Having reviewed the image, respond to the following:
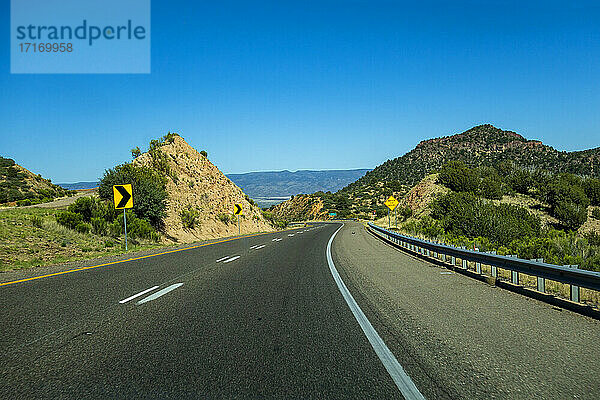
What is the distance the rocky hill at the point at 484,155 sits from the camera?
3039 inches

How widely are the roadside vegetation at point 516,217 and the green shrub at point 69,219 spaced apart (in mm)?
18612

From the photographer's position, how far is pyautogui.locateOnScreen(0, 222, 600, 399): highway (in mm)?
4211

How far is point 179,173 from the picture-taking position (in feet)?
159

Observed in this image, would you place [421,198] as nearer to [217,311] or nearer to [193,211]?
[193,211]

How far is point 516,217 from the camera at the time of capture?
32.0 meters

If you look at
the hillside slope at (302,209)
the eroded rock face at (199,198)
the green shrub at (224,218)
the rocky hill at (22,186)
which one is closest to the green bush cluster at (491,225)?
the eroded rock face at (199,198)

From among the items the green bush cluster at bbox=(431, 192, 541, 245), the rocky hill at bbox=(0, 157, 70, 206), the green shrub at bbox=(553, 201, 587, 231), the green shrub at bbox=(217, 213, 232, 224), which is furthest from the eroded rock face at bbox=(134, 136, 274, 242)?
the green shrub at bbox=(553, 201, 587, 231)

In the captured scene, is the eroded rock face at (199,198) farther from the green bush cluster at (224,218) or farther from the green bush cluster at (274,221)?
the green bush cluster at (274,221)

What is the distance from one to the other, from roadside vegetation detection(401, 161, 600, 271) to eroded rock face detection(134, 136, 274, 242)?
59.2 ft

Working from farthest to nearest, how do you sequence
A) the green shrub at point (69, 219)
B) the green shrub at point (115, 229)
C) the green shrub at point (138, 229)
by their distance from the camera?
1. the green shrub at point (138, 229)
2. the green shrub at point (115, 229)
3. the green shrub at point (69, 219)

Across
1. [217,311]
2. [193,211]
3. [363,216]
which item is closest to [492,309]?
[217,311]

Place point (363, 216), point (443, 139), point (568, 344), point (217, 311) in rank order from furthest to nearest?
point (443, 139)
point (363, 216)
point (217, 311)
point (568, 344)

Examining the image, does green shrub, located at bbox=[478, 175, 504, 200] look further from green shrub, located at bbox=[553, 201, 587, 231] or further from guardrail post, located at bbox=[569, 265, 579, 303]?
guardrail post, located at bbox=[569, 265, 579, 303]

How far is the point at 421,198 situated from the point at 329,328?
53234mm
